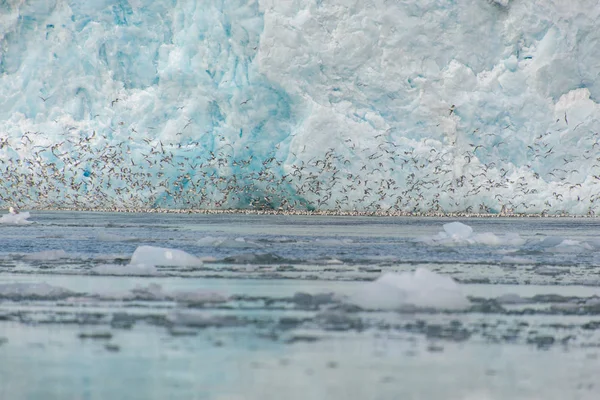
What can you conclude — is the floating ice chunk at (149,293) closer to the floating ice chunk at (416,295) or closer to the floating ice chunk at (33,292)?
the floating ice chunk at (33,292)

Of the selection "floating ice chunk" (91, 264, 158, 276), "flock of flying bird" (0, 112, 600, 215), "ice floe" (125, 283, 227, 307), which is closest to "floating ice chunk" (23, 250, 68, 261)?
"floating ice chunk" (91, 264, 158, 276)

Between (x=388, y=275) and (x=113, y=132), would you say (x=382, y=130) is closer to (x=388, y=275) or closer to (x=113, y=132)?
(x=113, y=132)

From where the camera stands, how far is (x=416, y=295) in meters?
14.5

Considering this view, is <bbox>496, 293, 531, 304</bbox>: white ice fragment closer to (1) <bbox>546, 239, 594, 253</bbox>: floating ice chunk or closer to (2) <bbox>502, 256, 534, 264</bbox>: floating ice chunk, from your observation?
(2) <bbox>502, 256, 534, 264</bbox>: floating ice chunk

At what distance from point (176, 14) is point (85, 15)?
559cm

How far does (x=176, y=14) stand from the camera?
208 ft

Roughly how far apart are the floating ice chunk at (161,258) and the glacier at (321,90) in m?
39.1

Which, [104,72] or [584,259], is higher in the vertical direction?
[104,72]

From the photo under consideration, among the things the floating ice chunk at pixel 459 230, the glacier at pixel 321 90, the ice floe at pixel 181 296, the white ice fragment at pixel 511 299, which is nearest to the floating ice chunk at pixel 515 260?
the floating ice chunk at pixel 459 230

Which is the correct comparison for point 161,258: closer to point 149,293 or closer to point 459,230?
point 149,293

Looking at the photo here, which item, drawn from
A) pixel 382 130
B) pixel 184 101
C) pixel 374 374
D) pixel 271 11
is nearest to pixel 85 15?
pixel 184 101

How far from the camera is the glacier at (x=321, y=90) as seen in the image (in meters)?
60.5

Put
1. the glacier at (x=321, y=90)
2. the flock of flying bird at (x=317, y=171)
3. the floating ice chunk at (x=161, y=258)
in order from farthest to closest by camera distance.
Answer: the flock of flying bird at (x=317, y=171), the glacier at (x=321, y=90), the floating ice chunk at (x=161, y=258)

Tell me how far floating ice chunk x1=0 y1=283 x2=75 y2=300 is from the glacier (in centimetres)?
4511
